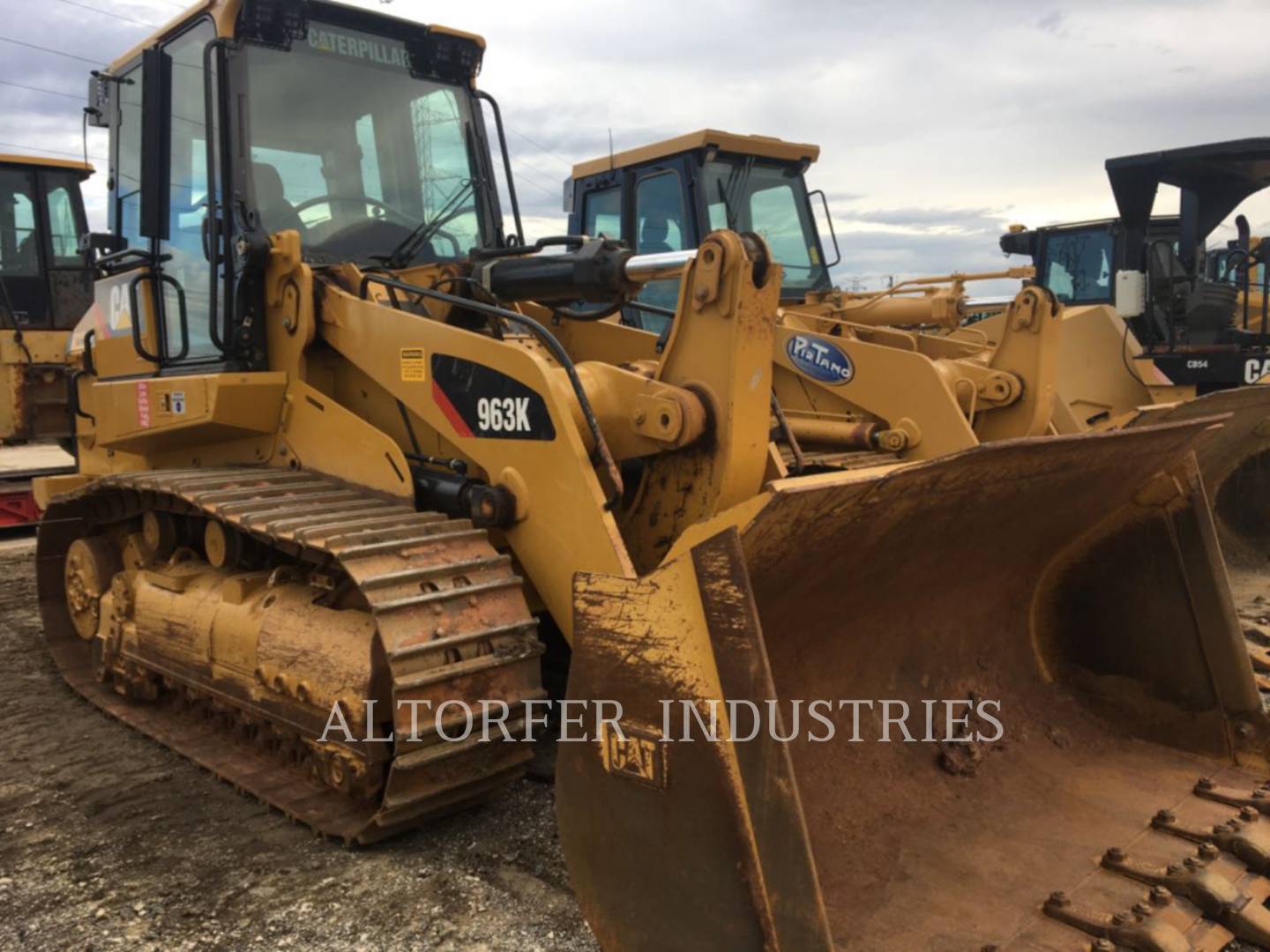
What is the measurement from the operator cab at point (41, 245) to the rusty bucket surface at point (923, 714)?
10311 millimetres

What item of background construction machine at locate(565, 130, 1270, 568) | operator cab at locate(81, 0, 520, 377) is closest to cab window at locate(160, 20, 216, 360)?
operator cab at locate(81, 0, 520, 377)

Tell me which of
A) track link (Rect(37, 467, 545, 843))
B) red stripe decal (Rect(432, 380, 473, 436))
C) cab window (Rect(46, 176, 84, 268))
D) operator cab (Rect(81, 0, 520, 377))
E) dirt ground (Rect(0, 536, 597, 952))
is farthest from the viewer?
cab window (Rect(46, 176, 84, 268))

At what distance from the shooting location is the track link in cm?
303

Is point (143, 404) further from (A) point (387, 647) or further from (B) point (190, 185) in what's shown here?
(A) point (387, 647)

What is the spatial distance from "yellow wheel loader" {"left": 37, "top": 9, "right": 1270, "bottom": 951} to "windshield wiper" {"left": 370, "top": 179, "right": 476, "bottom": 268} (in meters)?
0.02

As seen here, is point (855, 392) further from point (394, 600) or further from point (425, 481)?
point (394, 600)

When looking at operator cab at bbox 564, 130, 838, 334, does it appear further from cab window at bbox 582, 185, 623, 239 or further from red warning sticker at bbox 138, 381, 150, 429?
red warning sticker at bbox 138, 381, 150, 429

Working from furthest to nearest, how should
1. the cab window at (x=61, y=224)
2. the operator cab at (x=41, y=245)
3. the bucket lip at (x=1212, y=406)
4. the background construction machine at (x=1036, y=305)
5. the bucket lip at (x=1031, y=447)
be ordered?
1. the cab window at (x=61, y=224)
2. the operator cab at (x=41, y=245)
3. the background construction machine at (x=1036, y=305)
4. the bucket lip at (x=1212, y=406)
5. the bucket lip at (x=1031, y=447)

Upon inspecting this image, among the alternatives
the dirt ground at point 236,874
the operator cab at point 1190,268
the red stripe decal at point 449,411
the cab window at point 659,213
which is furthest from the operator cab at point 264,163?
the operator cab at point 1190,268

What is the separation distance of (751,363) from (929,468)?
78cm

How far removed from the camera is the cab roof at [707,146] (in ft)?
24.8

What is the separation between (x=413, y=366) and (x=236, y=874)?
5.70 feet

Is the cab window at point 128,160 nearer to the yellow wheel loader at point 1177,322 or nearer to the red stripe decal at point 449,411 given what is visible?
the red stripe decal at point 449,411

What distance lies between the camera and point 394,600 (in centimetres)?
305
